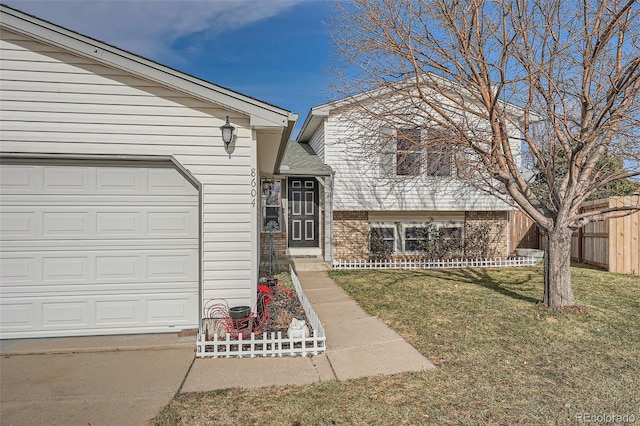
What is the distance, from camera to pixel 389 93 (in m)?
7.93

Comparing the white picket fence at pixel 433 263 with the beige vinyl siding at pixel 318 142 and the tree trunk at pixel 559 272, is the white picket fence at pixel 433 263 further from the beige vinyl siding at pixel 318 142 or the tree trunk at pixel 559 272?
the tree trunk at pixel 559 272

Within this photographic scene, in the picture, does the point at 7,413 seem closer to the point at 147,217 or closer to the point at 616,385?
the point at 147,217

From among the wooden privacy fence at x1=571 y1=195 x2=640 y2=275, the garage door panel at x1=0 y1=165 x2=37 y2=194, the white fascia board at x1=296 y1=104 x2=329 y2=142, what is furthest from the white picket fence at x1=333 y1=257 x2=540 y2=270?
the garage door panel at x1=0 y1=165 x2=37 y2=194

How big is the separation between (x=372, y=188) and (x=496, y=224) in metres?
4.70

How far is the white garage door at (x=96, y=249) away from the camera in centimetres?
531

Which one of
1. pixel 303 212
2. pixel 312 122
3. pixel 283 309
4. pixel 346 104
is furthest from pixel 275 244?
pixel 283 309

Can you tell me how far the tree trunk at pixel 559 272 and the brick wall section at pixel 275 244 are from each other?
7.79 meters

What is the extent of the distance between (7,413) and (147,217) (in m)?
2.75

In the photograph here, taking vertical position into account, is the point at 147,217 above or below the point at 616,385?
above

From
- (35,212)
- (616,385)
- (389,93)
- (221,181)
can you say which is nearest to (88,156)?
(35,212)

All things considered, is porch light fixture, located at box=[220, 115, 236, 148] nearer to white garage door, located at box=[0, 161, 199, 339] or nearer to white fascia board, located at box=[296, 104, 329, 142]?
white garage door, located at box=[0, 161, 199, 339]

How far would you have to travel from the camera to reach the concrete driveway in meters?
3.44

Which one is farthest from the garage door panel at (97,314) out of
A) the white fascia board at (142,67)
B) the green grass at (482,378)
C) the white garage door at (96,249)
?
the white fascia board at (142,67)

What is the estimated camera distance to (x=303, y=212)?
13273 millimetres
